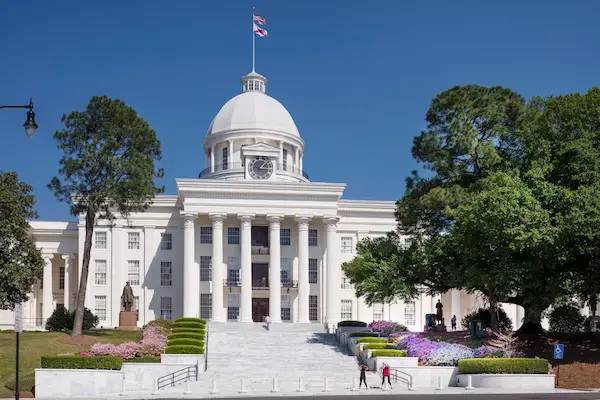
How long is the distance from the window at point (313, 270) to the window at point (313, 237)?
4.56 feet

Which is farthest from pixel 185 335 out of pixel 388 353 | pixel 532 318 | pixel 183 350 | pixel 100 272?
pixel 100 272

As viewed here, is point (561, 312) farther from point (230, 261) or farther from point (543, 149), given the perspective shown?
point (230, 261)

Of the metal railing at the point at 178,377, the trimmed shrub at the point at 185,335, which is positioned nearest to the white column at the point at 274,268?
the trimmed shrub at the point at 185,335

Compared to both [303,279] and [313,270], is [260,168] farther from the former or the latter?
[303,279]

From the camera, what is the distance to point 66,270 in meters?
70.3

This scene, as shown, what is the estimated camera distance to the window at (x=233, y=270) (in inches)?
2660

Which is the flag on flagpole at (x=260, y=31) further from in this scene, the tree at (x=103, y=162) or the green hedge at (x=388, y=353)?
the green hedge at (x=388, y=353)

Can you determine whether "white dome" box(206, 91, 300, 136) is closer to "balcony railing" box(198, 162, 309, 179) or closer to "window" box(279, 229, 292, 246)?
"balcony railing" box(198, 162, 309, 179)

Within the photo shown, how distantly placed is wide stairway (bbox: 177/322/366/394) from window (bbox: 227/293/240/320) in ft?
26.5

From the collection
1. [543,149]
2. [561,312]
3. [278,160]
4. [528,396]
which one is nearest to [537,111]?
[543,149]

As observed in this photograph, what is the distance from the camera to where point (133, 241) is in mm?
69438

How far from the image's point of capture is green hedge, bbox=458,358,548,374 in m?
36.1

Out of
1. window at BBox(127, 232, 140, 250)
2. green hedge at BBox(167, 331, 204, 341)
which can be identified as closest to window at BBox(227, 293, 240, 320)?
window at BBox(127, 232, 140, 250)

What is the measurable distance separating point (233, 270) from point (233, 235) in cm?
303
